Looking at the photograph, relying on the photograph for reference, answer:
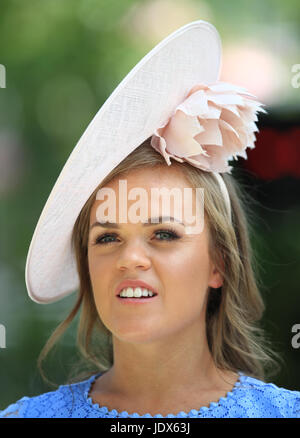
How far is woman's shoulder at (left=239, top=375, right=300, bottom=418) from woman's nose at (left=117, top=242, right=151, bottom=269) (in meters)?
0.42

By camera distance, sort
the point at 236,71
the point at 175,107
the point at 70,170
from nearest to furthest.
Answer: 1. the point at 70,170
2. the point at 175,107
3. the point at 236,71

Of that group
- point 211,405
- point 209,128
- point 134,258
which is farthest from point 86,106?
point 211,405

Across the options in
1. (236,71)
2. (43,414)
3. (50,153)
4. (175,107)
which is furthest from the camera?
(50,153)

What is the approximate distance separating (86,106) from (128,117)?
132 cm

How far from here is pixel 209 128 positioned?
1.49 m

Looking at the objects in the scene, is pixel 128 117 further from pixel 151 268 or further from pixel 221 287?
pixel 221 287

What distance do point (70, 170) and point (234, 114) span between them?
0.41 meters

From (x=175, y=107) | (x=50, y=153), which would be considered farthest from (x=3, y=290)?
(x=175, y=107)

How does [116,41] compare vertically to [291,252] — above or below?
above

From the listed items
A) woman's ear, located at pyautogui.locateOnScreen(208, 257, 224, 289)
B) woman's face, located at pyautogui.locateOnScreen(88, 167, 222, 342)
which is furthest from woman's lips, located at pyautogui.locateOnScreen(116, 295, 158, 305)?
woman's ear, located at pyautogui.locateOnScreen(208, 257, 224, 289)

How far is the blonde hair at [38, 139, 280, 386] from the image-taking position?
153 centimetres

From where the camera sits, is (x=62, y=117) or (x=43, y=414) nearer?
(x=43, y=414)
